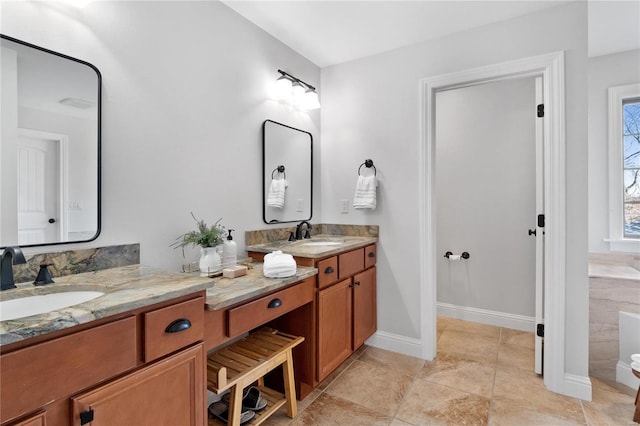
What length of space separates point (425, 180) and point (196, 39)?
181 centimetres

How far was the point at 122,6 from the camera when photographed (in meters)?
1.51

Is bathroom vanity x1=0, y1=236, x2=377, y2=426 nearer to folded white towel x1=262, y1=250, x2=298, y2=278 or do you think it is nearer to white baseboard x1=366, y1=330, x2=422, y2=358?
folded white towel x1=262, y1=250, x2=298, y2=278

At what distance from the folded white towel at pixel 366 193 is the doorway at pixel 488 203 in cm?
115

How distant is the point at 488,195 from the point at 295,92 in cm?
210

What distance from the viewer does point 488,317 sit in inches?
124

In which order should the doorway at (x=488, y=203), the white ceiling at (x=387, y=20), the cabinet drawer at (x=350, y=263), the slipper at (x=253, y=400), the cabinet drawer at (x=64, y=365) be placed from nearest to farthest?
the cabinet drawer at (x=64, y=365) → the slipper at (x=253, y=400) → the white ceiling at (x=387, y=20) → the cabinet drawer at (x=350, y=263) → the doorway at (x=488, y=203)

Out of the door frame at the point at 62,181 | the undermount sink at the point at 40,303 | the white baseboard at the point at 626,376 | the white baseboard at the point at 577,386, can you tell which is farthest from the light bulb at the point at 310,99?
the white baseboard at the point at 626,376

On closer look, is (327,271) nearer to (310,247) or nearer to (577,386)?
(310,247)

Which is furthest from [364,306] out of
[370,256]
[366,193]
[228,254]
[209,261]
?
[209,261]

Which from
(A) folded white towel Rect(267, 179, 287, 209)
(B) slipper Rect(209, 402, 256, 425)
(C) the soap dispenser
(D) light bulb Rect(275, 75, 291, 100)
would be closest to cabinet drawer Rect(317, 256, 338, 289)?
(C) the soap dispenser

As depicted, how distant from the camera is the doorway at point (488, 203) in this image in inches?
116

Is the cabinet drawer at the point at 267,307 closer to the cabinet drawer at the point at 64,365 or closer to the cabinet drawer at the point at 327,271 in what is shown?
the cabinet drawer at the point at 327,271

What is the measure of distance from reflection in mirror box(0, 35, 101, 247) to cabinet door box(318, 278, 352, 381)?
1.29 metres

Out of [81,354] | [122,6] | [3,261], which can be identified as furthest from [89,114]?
[81,354]
